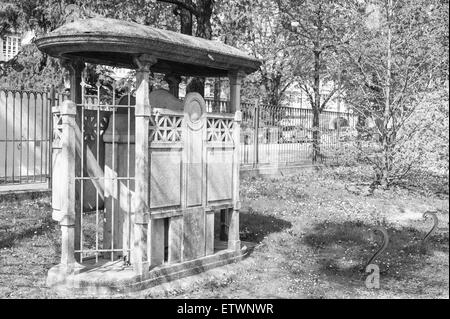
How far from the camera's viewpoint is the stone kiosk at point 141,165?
603 centimetres

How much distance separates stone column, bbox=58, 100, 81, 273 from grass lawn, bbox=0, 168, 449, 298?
435 mm

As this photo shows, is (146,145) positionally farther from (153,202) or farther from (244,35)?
(244,35)

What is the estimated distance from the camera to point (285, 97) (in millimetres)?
37438

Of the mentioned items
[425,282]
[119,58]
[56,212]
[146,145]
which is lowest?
[425,282]

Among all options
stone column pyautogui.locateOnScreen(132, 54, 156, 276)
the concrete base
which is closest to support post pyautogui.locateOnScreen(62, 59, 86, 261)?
the concrete base

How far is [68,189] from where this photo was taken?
6191 millimetres

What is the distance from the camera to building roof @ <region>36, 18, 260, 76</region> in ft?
18.6

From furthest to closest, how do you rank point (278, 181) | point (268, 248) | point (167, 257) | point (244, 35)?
point (244, 35)
point (278, 181)
point (268, 248)
point (167, 257)

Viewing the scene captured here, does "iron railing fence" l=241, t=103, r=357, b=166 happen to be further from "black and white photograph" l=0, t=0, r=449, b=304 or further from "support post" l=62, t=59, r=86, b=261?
"support post" l=62, t=59, r=86, b=261

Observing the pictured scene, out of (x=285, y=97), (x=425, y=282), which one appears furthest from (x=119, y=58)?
(x=285, y=97)

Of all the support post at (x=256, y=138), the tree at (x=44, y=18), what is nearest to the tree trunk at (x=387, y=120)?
the support post at (x=256, y=138)

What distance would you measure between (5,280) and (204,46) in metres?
3.66

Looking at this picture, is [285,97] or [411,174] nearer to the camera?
[411,174]

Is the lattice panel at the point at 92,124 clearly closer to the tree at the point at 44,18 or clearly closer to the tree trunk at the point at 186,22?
the tree trunk at the point at 186,22
